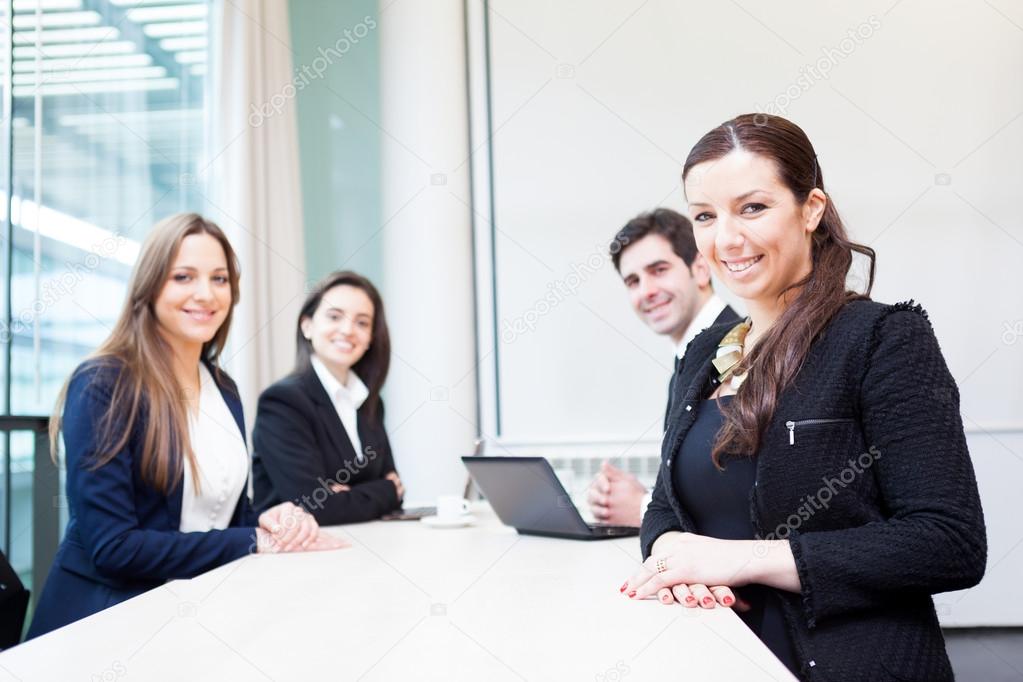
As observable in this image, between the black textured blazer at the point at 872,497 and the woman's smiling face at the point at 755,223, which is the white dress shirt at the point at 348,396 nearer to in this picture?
the woman's smiling face at the point at 755,223

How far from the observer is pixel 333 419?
286cm

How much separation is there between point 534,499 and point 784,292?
85cm

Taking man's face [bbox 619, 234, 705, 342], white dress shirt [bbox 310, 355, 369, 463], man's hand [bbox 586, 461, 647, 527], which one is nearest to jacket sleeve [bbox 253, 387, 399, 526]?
white dress shirt [bbox 310, 355, 369, 463]

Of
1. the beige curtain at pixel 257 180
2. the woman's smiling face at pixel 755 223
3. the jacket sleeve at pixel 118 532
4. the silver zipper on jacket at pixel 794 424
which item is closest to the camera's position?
the silver zipper on jacket at pixel 794 424

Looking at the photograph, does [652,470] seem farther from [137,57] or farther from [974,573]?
[974,573]

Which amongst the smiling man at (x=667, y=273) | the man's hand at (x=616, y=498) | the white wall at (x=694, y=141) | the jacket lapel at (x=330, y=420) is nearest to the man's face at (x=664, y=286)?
the smiling man at (x=667, y=273)

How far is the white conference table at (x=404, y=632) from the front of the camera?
1.01 meters

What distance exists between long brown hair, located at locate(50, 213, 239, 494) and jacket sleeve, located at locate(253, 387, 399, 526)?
1.43ft

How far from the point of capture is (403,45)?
4.47m

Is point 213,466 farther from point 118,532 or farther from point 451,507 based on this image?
point 451,507

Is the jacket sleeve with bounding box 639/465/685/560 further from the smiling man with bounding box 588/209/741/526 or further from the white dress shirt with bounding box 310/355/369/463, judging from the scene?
the white dress shirt with bounding box 310/355/369/463

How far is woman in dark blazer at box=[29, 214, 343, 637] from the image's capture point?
79.6 inches

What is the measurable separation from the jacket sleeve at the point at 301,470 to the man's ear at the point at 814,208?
154 cm

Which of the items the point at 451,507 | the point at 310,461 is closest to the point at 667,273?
the point at 451,507
